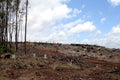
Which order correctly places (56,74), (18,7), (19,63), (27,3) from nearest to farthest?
(56,74) → (19,63) → (27,3) → (18,7)

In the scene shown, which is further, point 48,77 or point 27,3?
point 27,3

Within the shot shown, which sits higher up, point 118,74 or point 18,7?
point 18,7

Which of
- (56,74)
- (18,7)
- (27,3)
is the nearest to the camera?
(56,74)

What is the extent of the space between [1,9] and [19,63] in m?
23.6

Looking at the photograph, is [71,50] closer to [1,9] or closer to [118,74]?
[1,9]

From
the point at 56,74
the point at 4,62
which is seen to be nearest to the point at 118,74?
the point at 56,74

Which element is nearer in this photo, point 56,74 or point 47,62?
point 56,74

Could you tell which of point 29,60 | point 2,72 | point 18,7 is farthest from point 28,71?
point 18,7

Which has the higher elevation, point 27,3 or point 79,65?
point 27,3

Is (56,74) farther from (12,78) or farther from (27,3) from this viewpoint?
(27,3)

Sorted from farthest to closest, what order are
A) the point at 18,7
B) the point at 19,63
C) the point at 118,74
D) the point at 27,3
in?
the point at 18,7 → the point at 27,3 → the point at 19,63 → the point at 118,74

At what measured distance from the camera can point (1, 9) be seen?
178 ft

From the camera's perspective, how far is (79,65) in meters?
34.5

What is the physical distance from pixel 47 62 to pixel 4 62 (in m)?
5.30
